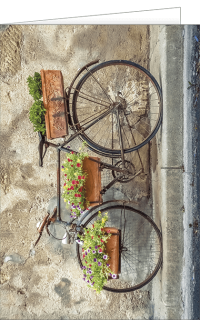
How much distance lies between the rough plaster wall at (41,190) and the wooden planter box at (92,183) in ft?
2.45

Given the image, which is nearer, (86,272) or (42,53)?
(86,272)

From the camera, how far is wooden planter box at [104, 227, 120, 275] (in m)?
2.14

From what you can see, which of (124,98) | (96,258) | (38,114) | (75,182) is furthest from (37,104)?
(96,258)

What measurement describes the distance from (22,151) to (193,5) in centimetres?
243

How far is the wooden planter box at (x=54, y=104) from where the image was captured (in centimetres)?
215

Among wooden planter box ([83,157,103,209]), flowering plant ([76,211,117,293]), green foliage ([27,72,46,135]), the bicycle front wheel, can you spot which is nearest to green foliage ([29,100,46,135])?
green foliage ([27,72,46,135])

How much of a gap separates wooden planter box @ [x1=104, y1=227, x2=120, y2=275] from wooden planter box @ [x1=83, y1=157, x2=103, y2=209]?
350 millimetres

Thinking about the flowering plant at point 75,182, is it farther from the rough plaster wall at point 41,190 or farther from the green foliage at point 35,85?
the rough plaster wall at point 41,190

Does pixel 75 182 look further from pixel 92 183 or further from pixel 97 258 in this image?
pixel 97 258

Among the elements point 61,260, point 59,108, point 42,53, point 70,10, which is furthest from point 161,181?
point 42,53

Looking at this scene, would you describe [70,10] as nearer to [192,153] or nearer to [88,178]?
[88,178]

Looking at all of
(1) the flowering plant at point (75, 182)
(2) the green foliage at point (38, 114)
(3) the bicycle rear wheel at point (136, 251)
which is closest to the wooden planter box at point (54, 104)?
(2) the green foliage at point (38, 114)

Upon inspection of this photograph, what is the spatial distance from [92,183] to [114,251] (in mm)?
674

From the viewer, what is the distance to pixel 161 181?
2.55 metres
